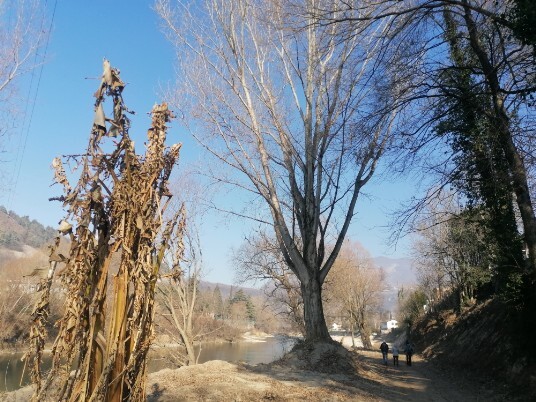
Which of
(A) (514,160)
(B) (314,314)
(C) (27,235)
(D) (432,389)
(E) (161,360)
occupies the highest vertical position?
(C) (27,235)

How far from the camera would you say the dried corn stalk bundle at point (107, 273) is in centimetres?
302

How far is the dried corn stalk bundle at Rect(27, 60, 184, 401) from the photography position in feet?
9.91

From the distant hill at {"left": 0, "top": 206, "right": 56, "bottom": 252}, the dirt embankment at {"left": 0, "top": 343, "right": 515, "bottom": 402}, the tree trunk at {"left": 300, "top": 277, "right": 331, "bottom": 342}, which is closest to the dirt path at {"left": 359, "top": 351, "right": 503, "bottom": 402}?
the dirt embankment at {"left": 0, "top": 343, "right": 515, "bottom": 402}

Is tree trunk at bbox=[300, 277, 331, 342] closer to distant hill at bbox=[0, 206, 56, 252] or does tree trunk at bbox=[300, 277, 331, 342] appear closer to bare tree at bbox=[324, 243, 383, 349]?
bare tree at bbox=[324, 243, 383, 349]

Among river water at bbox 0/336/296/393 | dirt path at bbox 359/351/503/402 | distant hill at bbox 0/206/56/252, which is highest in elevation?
distant hill at bbox 0/206/56/252

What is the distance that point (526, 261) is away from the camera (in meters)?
12.2

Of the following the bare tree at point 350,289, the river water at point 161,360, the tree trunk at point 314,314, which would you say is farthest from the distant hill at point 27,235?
the tree trunk at point 314,314

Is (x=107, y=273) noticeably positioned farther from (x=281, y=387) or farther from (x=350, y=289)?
(x=350, y=289)

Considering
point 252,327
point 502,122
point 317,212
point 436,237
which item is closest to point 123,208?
point 502,122

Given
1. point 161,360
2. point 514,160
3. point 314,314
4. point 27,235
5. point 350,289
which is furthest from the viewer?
point 27,235

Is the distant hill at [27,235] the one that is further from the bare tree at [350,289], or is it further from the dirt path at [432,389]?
the dirt path at [432,389]

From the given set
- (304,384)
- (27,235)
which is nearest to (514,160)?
(304,384)

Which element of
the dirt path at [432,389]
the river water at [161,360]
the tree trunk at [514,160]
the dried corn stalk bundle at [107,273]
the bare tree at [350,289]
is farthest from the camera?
the bare tree at [350,289]

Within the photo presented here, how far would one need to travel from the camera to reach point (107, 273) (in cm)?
322
